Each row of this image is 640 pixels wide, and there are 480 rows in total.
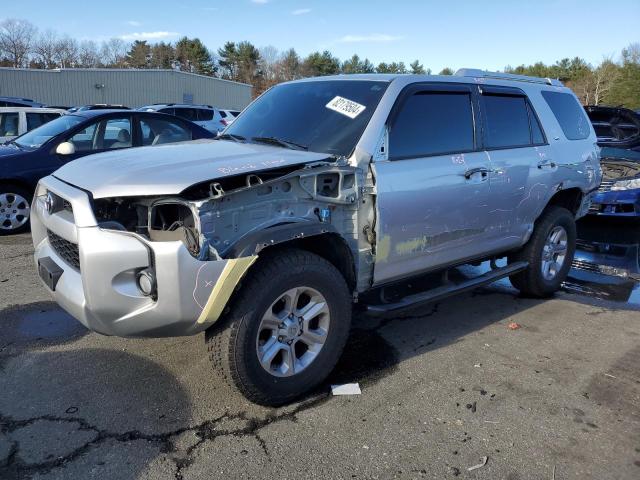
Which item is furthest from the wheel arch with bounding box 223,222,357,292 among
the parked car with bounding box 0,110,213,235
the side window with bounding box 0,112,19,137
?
the side window with bounding box 0,112,19,137

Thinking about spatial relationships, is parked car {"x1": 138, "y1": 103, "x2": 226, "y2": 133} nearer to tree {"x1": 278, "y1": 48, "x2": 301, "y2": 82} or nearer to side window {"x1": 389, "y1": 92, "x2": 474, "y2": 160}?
side window {"x1": 389, "y1": 92, "x2": 474, "y2": 160}

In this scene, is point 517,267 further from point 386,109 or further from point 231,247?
point 231,247

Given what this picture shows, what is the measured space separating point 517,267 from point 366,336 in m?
1.66

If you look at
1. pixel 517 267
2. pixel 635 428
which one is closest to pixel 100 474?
pixel 635 428

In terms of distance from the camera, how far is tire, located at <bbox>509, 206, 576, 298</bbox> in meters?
5.05

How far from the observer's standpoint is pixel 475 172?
13.4 feet

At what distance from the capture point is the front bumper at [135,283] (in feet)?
8.70

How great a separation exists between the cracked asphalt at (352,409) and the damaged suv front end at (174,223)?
0.62 m

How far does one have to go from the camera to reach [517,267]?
4887mm

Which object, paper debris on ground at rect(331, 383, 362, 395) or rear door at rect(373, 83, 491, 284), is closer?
paper debris on ground at rect(331, 383, 362, 395)

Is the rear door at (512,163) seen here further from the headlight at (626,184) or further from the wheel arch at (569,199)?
the headlight at (626,184)

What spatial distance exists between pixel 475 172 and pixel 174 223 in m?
2.35

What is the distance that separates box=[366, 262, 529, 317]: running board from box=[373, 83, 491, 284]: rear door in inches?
7.2

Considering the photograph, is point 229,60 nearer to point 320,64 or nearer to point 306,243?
point 320,64
